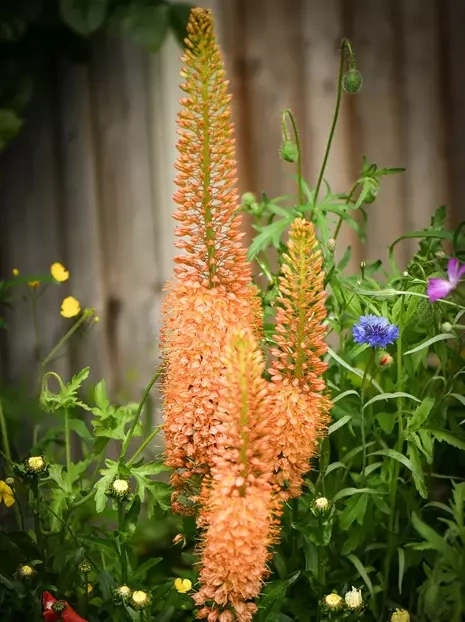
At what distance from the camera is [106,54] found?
1657 millimetres

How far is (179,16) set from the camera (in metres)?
1.59

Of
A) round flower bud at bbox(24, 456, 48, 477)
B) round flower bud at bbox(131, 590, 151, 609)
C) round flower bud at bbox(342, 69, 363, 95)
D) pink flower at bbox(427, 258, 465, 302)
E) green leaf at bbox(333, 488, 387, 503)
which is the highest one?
round flower bud at bbox(342, 69, 363, 95)

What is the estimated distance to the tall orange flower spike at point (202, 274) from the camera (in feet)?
3.29

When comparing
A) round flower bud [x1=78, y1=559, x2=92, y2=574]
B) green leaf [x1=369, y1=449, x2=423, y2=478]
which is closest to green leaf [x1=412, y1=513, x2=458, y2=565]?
green leaf [x1=369, y1=449, x2=423, y2=478]

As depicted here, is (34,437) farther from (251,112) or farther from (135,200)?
(251,112)

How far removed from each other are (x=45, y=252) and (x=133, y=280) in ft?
0.62

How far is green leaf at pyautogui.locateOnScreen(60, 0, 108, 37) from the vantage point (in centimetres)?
158

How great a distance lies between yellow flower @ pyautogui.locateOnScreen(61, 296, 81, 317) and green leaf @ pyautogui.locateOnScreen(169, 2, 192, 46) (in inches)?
21.8

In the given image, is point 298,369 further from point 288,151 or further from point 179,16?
point 179,16

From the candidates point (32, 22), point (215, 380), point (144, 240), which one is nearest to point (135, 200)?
point (144, 240)

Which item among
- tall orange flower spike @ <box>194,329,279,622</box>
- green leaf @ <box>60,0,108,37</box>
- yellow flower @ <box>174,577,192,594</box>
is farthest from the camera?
green leaf @ <box>60,0,108,37</box>

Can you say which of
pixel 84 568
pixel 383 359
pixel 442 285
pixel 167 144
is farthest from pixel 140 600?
pixel 167 144

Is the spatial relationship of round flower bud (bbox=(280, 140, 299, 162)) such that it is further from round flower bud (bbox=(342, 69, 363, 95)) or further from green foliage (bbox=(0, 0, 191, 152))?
green foliage (bbox=(0, 0, 191, 152))

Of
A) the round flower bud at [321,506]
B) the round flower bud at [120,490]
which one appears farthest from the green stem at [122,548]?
the round flower bud at [321,506]
